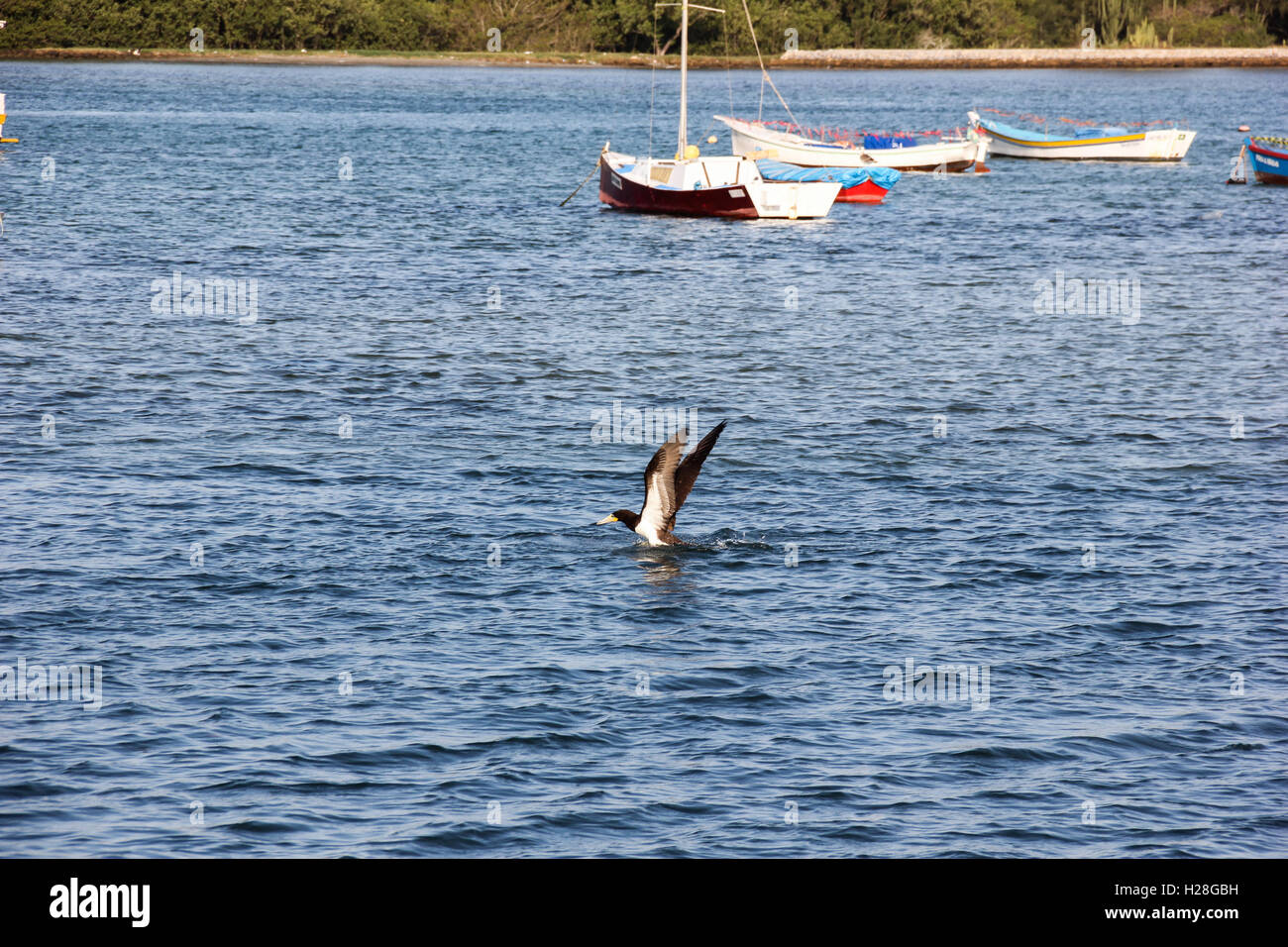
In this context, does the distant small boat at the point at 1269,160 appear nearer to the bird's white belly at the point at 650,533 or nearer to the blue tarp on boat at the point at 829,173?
the blue tarp on boat at the point at 829,173

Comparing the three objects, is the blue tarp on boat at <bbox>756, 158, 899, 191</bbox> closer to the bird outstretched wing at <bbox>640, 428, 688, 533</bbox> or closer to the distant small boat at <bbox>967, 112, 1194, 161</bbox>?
the distant small boat at <bbox>967, 112, 1194, 161</bbox>

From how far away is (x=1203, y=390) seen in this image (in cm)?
3103

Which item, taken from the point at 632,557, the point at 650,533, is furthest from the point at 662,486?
the point at 632,557

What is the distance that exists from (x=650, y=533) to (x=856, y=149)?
52.6 meters

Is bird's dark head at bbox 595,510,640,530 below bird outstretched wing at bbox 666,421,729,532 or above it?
below

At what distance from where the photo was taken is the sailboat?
57.4m

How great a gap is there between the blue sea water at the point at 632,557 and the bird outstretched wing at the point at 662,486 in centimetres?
63

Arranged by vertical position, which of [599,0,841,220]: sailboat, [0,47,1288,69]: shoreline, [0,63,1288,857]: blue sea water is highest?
[0,47,1288,69]: shoreline

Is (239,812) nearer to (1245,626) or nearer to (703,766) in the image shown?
(703,766)

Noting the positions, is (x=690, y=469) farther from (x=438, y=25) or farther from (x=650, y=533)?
(x=438, y=25)

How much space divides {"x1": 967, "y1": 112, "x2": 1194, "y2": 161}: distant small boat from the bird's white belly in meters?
71.5

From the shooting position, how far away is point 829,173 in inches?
2382

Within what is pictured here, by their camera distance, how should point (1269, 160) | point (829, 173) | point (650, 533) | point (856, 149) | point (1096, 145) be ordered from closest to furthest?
1. point (650, 533)
2. point (829, 173)
3. point (856, 149)
4. point (1269, 160)
5. point (1096, 145)

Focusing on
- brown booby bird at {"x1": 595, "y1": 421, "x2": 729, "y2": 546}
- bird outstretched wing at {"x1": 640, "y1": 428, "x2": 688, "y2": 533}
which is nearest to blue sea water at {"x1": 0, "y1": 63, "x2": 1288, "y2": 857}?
brown booby bird at {"x1": 595, "y1": 421, "x2": 729, "y2": 546}
